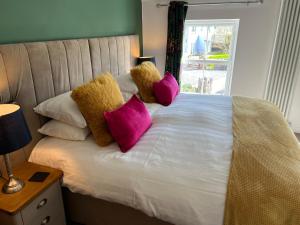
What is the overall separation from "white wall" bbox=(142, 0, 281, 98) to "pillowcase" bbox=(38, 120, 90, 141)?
2.36 m

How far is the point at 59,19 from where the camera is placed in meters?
1.82

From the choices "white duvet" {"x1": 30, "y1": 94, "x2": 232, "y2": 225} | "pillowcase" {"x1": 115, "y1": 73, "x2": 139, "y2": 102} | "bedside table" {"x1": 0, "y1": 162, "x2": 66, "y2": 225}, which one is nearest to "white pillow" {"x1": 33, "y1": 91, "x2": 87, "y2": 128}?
"white duvet" {"x1": 30, "y1": 94, "x2": 232, "y2": 225}

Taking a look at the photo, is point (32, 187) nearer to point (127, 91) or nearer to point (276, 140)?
point (127, 91)

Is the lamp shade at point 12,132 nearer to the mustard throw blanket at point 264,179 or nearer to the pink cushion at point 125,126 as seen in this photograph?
the pink cushion at point 125,126

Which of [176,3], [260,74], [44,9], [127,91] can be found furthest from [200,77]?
[44,9]

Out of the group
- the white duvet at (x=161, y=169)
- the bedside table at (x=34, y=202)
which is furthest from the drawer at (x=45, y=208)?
the white duvet at (x=161, y=169)

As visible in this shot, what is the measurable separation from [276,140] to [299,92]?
1990 mm

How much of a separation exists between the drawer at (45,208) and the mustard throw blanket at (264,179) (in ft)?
3.23

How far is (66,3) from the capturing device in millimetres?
1877

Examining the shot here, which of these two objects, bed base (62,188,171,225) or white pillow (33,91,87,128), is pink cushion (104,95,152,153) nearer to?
white pillow (33,91,87,128)

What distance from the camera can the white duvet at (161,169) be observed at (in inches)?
44.2

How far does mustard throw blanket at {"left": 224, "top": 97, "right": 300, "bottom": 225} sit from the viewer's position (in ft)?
3.39

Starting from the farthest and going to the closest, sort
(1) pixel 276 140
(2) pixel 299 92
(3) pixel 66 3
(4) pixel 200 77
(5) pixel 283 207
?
(4) pixel 200 77, (2) pixel 299 92, (3) pixel 66 3, (1) pixel 276 140, (5) pixel 283 207

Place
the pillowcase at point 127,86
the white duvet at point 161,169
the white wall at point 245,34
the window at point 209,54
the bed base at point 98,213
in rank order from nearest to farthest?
the white duvet at point 161,169
the bed base at point 98,213
the pillowcase at point 127,86
the white wall at point 245,34
the window at point 209,54
